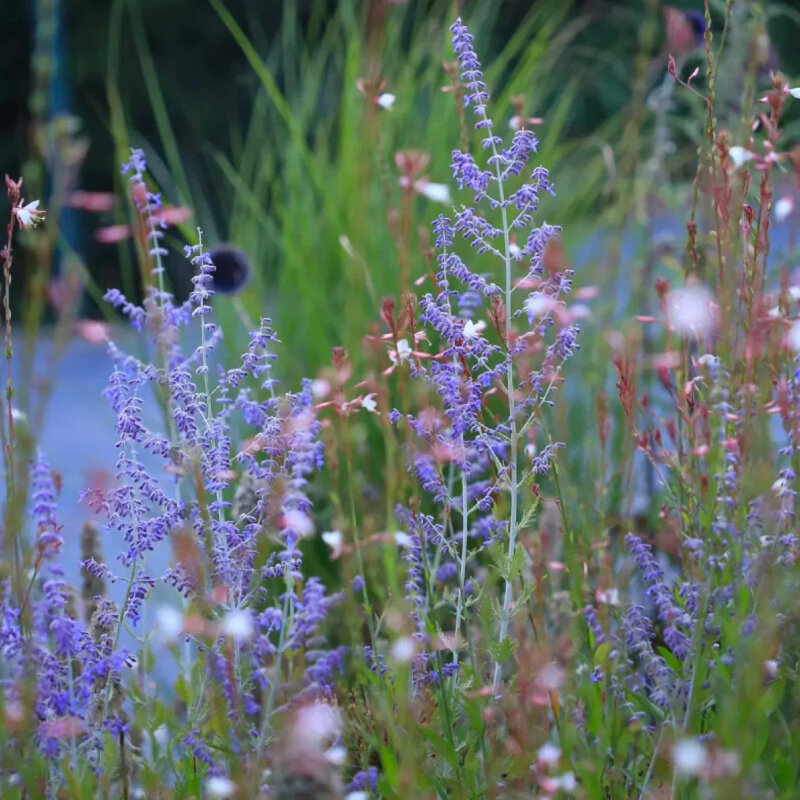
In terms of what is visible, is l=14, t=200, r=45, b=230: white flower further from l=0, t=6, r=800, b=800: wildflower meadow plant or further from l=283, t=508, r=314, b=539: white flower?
l=283, t=508, r=314, b=539: white flower

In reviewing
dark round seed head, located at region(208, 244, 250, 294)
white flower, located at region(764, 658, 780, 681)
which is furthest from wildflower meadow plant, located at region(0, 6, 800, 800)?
dark round seed head, located at region(208, 244, 250, 294)

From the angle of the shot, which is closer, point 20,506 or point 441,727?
point 20,506

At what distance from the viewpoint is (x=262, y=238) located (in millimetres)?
4371

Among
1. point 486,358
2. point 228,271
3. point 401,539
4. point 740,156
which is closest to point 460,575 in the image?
point 401,539

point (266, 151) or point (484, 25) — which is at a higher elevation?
point (484, 25)

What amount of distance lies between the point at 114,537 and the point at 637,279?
6.74 feet

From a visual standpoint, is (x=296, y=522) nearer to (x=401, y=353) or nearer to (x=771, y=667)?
(x=401, y=353)

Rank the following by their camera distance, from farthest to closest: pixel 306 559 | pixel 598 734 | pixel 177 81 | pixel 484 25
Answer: pixel 177 81 → pixel 484 25 → pixel 306 559 → pixel 598 734

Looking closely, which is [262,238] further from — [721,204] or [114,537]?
[721,204]

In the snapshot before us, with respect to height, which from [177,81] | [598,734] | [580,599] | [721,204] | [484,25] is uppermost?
[177,81]

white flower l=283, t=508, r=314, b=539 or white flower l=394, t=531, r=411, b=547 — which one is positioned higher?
white flower l=394, t=531, r=411, b=547

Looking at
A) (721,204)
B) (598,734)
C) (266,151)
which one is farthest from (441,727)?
(266,151)

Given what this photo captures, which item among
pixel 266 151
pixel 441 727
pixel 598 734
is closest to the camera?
pixel 598 734

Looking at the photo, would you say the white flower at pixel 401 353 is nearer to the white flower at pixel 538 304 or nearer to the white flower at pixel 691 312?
the white flower at pixel 538 304
